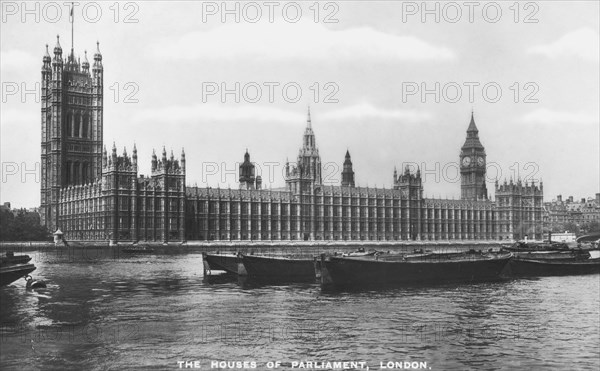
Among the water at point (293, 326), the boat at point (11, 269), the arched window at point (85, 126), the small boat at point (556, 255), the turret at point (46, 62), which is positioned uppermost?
the turret at point (46, 62)

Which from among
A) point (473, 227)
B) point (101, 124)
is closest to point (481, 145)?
point (473, 227)

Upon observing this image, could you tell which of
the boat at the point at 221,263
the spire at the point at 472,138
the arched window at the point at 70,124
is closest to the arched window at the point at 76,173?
the arched window at the point at 70,124

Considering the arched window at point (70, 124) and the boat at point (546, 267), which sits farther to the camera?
the arched window at point (70, 124)

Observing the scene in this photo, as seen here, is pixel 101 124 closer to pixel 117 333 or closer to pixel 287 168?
pixel 287 168

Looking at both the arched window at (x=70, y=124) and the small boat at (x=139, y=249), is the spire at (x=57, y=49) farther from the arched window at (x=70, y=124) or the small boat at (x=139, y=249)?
the small boat at (x=139, y=249)

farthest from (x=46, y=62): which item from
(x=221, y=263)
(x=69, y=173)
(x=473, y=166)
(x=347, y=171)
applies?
(x=473, y=166)

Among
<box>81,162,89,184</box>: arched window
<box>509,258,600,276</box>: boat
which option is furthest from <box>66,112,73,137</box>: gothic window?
<box>509,258,600,276</box>: boat
